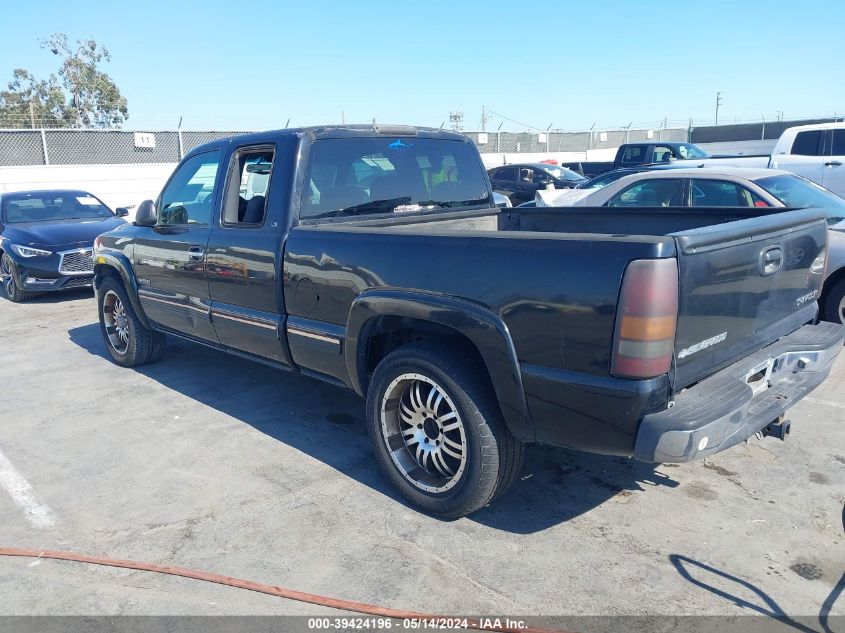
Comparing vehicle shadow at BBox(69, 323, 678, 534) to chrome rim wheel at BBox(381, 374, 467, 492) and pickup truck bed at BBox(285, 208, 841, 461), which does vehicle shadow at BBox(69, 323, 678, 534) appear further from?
pickup truck bed at BBox(285, 208, 841, 461)

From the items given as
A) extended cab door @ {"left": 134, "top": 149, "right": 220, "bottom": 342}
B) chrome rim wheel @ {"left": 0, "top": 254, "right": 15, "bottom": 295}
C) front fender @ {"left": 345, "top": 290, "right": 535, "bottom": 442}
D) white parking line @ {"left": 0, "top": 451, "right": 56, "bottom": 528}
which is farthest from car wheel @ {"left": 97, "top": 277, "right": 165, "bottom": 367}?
chrome rim wheel @ {"left": 0, "top": 254, "right": 15, "bottom": 295}

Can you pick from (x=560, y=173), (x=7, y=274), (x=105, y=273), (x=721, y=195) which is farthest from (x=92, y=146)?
(x=721, y=195)

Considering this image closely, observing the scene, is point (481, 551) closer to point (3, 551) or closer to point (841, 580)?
point (841, 580)

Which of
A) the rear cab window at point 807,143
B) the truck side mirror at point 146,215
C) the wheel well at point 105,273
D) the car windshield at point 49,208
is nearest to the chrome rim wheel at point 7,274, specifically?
the car windshield at point 49,208

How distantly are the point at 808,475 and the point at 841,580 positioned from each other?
104 cm

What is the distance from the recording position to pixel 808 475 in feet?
12.7

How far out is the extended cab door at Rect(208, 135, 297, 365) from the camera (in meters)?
4.22

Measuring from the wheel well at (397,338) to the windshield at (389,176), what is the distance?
37.9 inches

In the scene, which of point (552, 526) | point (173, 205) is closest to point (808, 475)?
point (552, 526)

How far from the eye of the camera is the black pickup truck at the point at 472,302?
2713 mm

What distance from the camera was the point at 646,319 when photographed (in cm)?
261

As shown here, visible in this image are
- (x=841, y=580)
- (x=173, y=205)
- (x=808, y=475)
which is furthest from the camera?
(x=173, y=205)

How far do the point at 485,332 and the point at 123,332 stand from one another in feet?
15.1

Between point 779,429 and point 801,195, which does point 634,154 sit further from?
point 779,429
